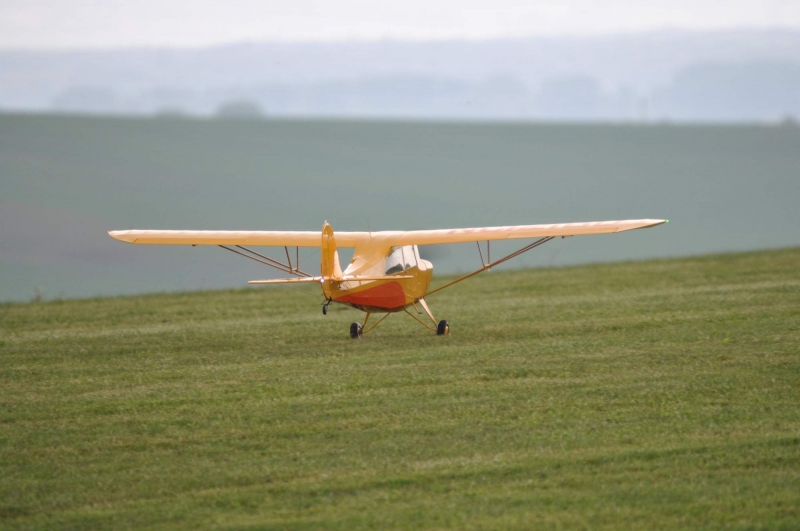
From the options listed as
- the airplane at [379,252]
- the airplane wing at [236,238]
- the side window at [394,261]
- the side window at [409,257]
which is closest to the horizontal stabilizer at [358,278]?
the airplane at [379,252]

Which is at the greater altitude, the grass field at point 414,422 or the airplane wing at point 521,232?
the airplane wing at point 521,232

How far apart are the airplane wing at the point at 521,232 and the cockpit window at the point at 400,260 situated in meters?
0.14

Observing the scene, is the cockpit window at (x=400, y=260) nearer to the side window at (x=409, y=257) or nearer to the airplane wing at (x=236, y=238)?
the side window at (x=409, y=257)

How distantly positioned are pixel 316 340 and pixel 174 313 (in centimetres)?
479

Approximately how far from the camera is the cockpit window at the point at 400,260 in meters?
13.9

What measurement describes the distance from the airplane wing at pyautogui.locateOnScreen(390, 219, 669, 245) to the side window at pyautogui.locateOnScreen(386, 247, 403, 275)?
5.4 inches

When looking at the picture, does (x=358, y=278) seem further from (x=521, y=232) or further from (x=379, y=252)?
(x=521, y=232)

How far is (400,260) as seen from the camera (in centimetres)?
1407

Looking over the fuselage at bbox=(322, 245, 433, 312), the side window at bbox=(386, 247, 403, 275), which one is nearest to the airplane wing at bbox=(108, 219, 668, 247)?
the side window at bbox=(386, 247, 403, 275)

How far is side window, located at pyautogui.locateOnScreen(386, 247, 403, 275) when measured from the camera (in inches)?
548

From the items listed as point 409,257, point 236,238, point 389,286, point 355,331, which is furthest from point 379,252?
point 236,238

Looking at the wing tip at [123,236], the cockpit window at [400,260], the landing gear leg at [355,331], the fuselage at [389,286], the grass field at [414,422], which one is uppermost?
the wing tip at [123,236]

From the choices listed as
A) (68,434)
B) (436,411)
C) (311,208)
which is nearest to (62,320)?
(68,434)

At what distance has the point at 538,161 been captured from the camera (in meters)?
65.6
